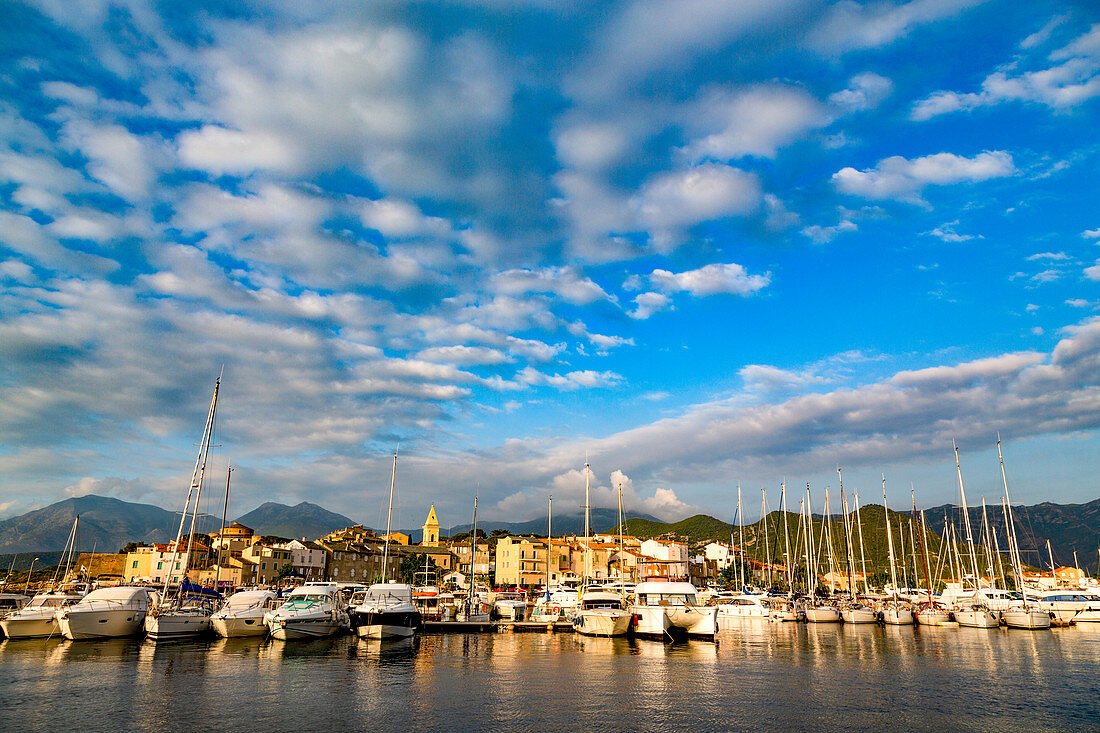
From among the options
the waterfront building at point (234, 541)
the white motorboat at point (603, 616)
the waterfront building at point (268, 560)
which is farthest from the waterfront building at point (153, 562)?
the white motorboat at point (603, 616)

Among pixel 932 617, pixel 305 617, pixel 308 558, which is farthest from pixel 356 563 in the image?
pixel 932 617

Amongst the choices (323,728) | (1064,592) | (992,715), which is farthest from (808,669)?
(1064,592)

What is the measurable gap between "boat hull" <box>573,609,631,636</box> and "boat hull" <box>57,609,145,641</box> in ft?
108

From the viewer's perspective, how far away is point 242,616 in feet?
156

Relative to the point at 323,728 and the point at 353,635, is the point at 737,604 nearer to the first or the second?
the point at 353,635

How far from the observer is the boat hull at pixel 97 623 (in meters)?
42.1

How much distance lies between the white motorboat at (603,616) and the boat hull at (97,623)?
32.8 m

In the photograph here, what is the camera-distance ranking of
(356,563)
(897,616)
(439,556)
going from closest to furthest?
(897,616) < (356,563) < (439,556)

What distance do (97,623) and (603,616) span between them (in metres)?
35.1

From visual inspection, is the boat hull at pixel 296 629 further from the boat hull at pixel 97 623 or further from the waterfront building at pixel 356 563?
the waterfront building at pixel 356 563

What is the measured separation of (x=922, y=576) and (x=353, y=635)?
17452 centimetres

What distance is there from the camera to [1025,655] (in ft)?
137

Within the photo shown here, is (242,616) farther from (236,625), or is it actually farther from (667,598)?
(667,598)

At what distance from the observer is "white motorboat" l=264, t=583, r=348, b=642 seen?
150 ft
